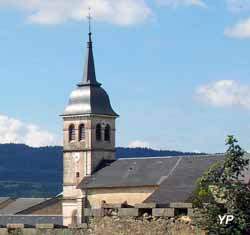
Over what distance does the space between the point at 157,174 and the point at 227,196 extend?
7531 centimetres

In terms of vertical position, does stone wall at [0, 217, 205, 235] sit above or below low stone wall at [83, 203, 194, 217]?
below

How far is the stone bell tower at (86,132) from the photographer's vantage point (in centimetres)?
10012

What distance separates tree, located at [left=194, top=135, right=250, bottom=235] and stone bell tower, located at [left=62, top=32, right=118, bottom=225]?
268 ft

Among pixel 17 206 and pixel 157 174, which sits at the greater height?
pixel 17 206

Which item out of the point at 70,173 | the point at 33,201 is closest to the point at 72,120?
the point at 70,173

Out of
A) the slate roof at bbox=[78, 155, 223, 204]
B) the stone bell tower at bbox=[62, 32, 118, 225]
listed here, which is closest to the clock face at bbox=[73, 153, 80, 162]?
the stone bell tower at bbox=[62, 32, 118, 225]

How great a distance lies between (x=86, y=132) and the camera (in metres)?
101

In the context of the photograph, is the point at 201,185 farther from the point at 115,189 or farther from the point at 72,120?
the point at 72,120

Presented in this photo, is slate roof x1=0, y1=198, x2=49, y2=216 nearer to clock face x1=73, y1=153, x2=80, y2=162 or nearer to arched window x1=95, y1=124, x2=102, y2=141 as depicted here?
clock face x1=73, y1=153, x2=80, y2=162

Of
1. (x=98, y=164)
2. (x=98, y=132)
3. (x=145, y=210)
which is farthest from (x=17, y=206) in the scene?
(x=145, y=210)

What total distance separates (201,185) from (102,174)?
79.8m

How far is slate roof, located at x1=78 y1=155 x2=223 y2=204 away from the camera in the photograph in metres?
85.0

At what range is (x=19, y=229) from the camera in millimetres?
21688

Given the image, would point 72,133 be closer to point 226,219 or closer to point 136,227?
point 136,227
